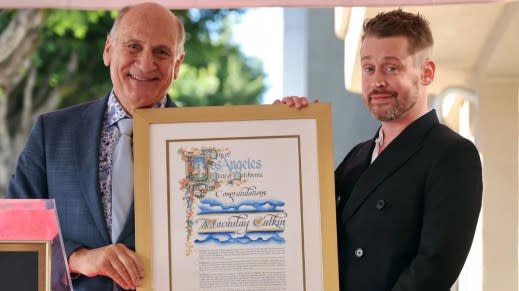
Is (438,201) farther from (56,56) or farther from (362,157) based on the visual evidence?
(56,56)

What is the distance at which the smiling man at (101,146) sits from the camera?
400 cm

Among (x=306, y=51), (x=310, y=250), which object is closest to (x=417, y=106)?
(x=310, y=250)

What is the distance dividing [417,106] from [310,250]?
0.59 meters

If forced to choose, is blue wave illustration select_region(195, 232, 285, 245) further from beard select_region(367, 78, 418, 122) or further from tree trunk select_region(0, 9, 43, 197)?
tree trunk select_region(0, 9, 43, 197)

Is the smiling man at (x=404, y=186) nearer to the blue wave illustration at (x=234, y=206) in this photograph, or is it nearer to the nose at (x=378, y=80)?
the nose at (x=378, y=80)

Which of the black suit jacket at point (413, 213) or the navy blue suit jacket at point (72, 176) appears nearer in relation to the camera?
the black suit jacket at point (413, 213)

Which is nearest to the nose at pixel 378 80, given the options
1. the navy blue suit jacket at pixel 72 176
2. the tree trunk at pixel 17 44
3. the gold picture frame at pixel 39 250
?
the navy blue suit jacket at pixel 72 176

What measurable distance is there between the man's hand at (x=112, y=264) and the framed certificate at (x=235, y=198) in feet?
0.12

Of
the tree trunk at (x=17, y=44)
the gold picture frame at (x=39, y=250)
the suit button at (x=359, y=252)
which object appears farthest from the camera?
the tree trunk at (x=17, y=44)

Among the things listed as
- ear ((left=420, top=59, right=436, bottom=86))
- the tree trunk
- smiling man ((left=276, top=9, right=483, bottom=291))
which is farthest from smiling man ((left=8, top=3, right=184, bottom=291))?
the tree trunk

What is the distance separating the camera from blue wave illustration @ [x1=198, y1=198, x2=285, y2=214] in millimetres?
3885

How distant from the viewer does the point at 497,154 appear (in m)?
7.14

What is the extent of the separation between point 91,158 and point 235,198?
1.71ft

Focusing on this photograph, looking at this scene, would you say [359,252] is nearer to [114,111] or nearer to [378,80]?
[378,80]
